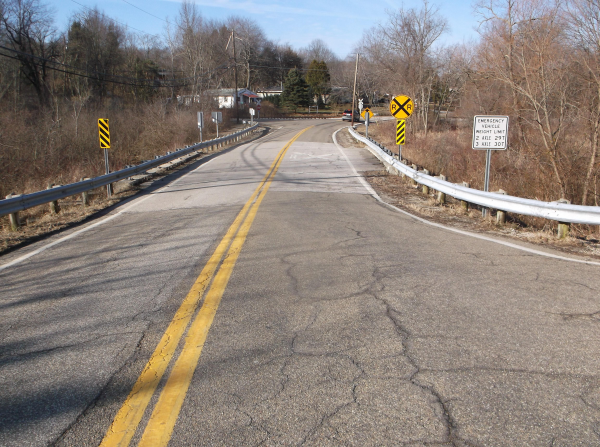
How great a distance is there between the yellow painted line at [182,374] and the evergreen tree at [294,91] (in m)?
89.9

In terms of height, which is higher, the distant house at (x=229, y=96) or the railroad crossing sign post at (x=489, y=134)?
the distant house at (x=229, y=96)

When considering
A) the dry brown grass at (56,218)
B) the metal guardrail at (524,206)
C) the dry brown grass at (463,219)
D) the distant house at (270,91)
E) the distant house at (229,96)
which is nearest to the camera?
the metal guardrail at (524,206)

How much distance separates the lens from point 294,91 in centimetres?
9294

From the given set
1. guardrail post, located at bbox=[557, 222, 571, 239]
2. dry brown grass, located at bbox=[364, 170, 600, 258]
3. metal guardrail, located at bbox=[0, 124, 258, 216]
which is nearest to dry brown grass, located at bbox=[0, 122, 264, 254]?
metal guardrail, located at bbox=[0, 124, 258, 216]

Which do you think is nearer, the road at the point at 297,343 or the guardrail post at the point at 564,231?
the road at the point at 297,343

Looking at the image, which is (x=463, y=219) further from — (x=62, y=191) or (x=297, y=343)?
Result: (x=62, y=191)

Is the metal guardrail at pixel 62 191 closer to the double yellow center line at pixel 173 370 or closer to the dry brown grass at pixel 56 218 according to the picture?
the dry brown grass at pixel 56 218

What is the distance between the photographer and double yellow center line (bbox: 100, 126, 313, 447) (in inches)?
117

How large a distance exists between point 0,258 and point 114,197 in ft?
21.0

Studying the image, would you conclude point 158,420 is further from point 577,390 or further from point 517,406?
point 577,390

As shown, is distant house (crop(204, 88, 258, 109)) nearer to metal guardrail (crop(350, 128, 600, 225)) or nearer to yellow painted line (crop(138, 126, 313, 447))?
metal guardrail (crop(350, 128, 600, 225))

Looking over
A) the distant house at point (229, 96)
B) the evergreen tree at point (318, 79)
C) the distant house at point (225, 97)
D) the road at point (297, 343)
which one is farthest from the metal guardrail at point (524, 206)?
the evergreen tree at point (318, 79)

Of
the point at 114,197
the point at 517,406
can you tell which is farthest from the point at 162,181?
the point at 517,406

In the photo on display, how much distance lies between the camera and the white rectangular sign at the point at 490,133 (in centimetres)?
1037
